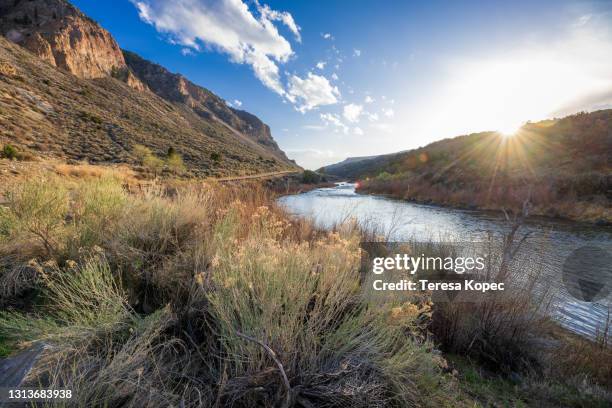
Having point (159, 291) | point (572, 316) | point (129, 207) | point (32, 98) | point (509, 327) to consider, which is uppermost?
point (32, 98)

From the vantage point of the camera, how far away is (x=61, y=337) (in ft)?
6.47

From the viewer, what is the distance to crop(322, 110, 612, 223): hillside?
1691 centimetres

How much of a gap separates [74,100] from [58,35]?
102ft

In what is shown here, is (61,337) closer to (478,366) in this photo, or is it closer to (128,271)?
(128,271)

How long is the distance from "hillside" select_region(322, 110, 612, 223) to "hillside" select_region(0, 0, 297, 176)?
82.3 feet

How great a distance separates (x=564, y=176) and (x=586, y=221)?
5.83 meters

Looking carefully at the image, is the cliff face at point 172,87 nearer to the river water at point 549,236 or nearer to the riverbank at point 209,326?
the river water at point 549,236

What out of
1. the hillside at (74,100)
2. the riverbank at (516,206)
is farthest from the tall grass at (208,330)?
the hillside at (74,100)

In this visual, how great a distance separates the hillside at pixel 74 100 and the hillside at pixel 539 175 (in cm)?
2510

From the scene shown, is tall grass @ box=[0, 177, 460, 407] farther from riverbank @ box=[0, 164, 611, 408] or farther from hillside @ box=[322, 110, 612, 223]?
hillside @ box=[322, 110, 612, 223]

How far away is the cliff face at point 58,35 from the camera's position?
48.3 metres

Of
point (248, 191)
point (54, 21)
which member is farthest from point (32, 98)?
point (54, 21)

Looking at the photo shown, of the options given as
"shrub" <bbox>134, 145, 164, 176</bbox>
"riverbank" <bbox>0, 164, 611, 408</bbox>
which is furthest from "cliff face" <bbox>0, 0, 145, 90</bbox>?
"riverbank" <bbox>0, 164, 611, 408</bbox>

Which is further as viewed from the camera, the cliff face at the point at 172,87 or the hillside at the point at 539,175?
the cliff face at the point at 172,87
